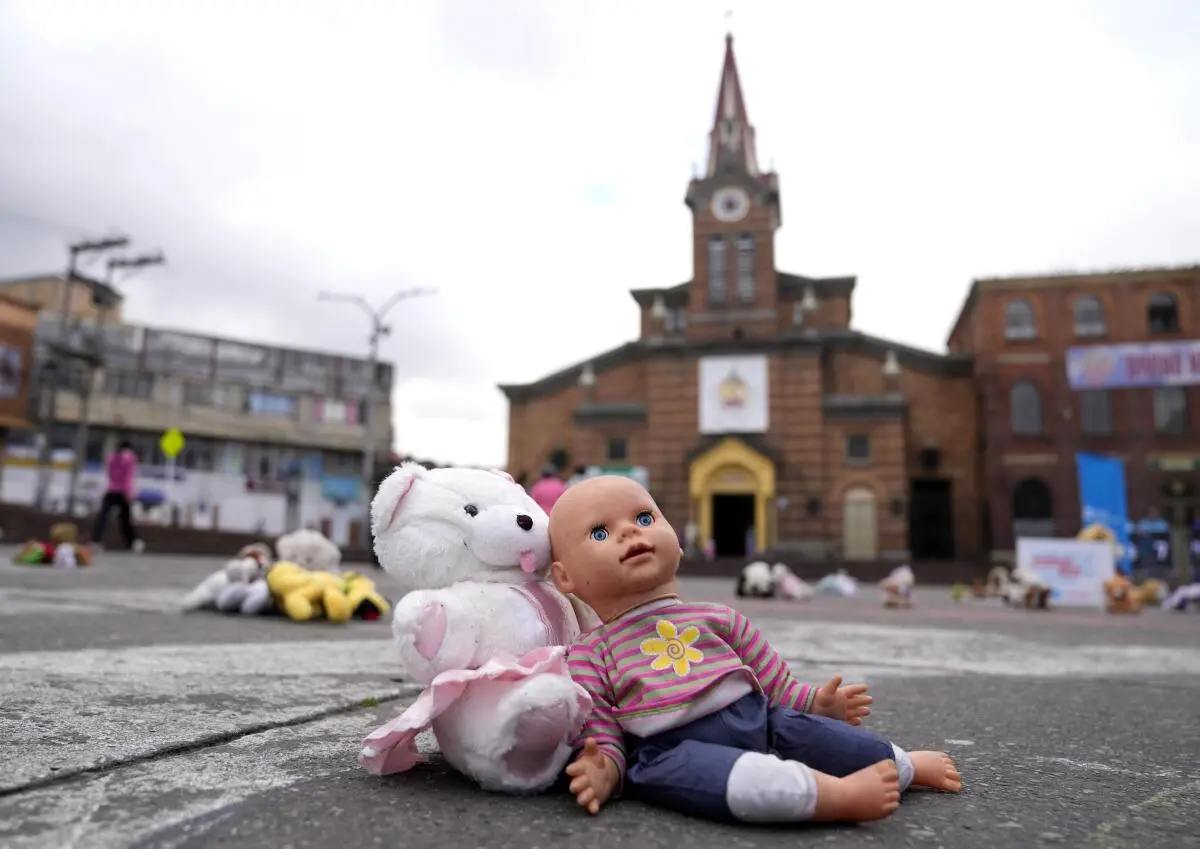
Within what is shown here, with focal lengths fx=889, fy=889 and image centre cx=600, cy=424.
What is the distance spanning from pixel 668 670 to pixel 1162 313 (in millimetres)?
31997

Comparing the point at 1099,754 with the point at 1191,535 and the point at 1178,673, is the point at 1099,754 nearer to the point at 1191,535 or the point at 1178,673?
the point at 1178,673

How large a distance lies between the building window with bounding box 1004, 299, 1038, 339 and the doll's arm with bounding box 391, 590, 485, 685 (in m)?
30.3

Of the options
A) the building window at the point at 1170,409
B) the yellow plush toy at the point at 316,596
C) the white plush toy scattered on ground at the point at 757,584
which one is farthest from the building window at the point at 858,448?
the yellow plush toy at the point at 316,596

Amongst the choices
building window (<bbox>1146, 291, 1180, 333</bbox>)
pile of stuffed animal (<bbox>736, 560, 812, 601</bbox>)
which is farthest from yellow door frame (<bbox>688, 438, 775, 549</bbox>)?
pile of stuffed animal (<bbox>736, 560, 812, 601</bbox>)

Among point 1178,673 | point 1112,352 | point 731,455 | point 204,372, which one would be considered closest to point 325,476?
point 204,372

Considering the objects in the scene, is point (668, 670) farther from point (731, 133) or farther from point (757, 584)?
point (731, 133)

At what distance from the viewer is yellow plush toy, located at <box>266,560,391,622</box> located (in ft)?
19.6

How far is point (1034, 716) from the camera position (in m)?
3.12

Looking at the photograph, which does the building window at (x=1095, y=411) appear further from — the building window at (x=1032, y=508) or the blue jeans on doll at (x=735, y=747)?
the blue jeans on doll at (x=735, y=747)

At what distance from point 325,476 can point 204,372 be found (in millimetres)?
9093

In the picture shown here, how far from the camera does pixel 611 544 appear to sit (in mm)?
1968

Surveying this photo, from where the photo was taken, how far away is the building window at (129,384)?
47.3 metres

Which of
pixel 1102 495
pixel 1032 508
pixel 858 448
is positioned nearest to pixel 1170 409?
pixel 1032 508

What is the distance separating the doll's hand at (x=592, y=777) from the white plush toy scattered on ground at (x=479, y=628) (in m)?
0.09
